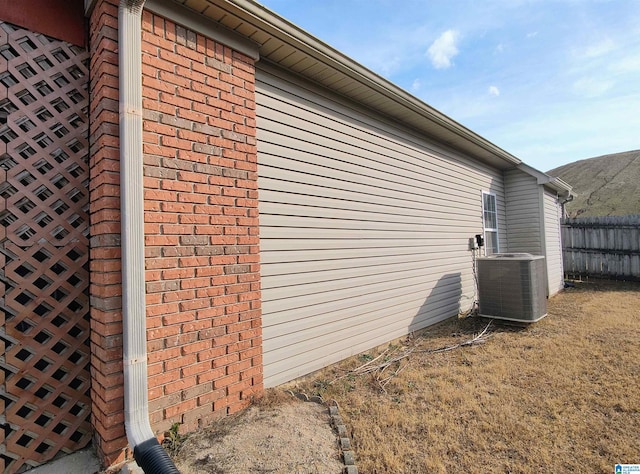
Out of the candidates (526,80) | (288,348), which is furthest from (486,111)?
(288,348)

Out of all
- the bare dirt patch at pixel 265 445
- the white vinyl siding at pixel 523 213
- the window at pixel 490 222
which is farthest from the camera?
the white vinyl siding at pixel 523 213

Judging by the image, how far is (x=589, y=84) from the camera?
19.1ft

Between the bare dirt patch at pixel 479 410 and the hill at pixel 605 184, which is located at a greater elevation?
the hill at pixel 605 184

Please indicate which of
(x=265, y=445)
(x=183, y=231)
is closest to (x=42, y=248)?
(x=183, y=231)

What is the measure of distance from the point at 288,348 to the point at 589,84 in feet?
22.9

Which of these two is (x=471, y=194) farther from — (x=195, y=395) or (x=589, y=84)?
(x=195, y=395)

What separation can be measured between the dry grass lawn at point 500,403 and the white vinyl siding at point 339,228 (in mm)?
444

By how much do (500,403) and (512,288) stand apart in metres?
2.98

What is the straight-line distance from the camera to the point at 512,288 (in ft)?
17.7

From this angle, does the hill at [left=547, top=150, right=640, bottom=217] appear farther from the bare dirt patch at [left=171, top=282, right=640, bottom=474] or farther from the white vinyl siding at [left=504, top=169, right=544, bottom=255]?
the bare dirt patch at [left=171, top=282, right=640, bottom=474]

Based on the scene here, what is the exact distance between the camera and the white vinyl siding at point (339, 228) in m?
3.15

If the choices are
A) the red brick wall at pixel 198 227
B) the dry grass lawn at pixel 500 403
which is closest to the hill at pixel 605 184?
the dry grass lawn at pixel 500 403

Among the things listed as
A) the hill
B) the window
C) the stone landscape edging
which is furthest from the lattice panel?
the hill

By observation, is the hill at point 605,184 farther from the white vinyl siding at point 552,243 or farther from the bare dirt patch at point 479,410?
the bare dirt patch at point 479,410
